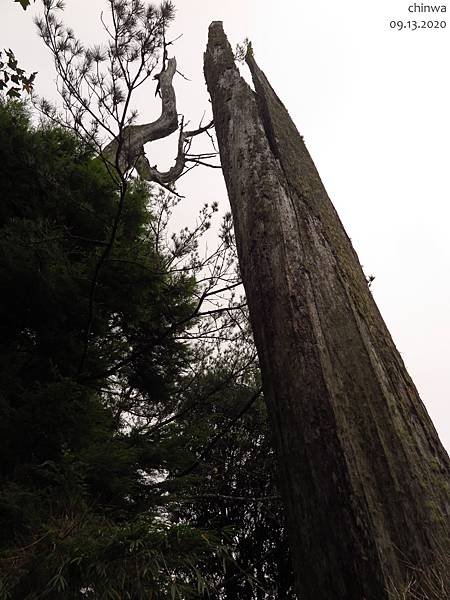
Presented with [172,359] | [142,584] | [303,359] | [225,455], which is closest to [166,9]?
[172,359]

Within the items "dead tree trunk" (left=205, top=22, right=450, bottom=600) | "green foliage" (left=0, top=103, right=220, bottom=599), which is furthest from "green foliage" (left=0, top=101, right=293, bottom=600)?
"dead tree trunk" (left=205, top=22, right=450, bottom=600)

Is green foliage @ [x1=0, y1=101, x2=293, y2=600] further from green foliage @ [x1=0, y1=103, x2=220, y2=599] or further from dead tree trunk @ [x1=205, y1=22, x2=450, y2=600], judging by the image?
dead tree trunk @ [x1=205, y1=22, x2=450, y2=600]

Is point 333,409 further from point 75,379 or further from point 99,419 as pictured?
point 75,379

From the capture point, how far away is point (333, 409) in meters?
1.57

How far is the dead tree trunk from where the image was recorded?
132 centimetres

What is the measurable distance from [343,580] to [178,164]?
7.36 meters

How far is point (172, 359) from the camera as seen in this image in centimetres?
477

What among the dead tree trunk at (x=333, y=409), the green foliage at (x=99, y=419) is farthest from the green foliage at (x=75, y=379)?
the dead tree trunk at (x=333, y=409)

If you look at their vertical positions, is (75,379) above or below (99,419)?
above

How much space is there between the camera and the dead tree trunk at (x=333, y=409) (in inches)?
51.9

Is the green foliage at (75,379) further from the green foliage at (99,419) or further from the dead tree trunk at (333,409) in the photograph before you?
the dead tree trunk at (333,409)

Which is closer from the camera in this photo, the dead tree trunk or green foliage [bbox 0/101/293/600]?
the dead tree trunk

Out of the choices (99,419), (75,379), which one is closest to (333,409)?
(99,419)

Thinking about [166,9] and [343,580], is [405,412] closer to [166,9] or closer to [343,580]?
[343,580]
